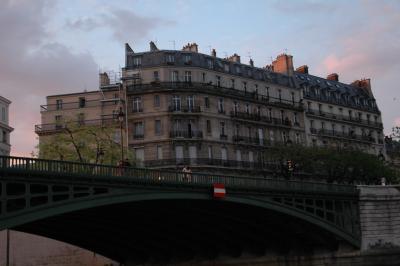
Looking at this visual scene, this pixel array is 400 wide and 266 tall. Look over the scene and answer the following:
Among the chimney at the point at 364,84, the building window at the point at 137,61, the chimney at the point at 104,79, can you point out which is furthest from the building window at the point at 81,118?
the chimney at the point at 364,84

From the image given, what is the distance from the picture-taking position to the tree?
57.3m

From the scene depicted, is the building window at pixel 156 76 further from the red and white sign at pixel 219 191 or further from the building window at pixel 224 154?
the red and white sign at pixel 219 191

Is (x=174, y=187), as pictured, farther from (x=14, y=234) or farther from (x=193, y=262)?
(x=14, y=234)

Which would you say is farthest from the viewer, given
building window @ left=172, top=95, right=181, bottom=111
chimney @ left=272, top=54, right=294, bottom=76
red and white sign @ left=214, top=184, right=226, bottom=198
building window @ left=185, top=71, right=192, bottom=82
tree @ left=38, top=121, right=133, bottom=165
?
chimney @ left=272, top=54, right=294, bottom=76

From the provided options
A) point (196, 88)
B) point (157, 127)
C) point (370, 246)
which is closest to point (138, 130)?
point (157, 127)

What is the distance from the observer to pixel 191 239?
52.5 m

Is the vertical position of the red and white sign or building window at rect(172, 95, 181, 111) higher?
building window at rect(172, 95, 181, 111)

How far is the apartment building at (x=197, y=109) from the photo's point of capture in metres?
70.5

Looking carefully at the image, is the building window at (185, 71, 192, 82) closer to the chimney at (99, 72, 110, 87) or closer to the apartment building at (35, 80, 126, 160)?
the apartment building at (35, 80, 126, 160)

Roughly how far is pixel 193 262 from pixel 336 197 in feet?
44.6

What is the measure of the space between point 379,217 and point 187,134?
83.0 feet

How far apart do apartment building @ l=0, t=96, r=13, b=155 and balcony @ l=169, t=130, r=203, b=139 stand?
18.0 metres

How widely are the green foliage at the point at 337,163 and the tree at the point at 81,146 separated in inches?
771

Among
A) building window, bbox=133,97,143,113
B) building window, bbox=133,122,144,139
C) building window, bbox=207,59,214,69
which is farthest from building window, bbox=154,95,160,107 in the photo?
building window, bbox=207,59,214,69
